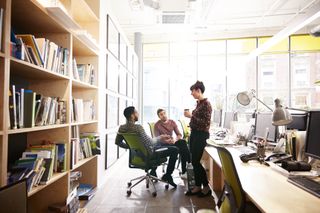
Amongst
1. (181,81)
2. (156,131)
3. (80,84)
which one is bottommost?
(156,131)

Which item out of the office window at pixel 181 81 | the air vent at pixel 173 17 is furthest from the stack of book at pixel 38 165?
the office window at pixel 181 81

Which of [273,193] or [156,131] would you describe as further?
[156,131]

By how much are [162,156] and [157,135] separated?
934 millimetres

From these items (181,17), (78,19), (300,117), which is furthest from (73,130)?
(181,17)

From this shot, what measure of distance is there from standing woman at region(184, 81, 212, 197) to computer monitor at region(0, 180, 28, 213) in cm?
220

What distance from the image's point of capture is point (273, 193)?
1.26 m

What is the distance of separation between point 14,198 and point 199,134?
90.1 inches

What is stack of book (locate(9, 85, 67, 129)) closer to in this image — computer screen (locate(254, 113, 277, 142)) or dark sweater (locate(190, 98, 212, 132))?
dark sweater (locate(190, 98, 212, 132))

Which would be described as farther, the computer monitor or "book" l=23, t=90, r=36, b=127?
"book" l=23, t=90, r=36, b=127

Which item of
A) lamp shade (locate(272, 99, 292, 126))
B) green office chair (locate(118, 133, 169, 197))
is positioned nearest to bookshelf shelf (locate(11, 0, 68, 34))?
green office chair (locate(118, 133, 169, 197))

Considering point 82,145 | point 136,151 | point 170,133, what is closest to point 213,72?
point 170,133

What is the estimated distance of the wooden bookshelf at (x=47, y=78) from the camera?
1356 mm

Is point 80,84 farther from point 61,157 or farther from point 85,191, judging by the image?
point 85,191

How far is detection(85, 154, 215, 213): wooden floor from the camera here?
260 cm
